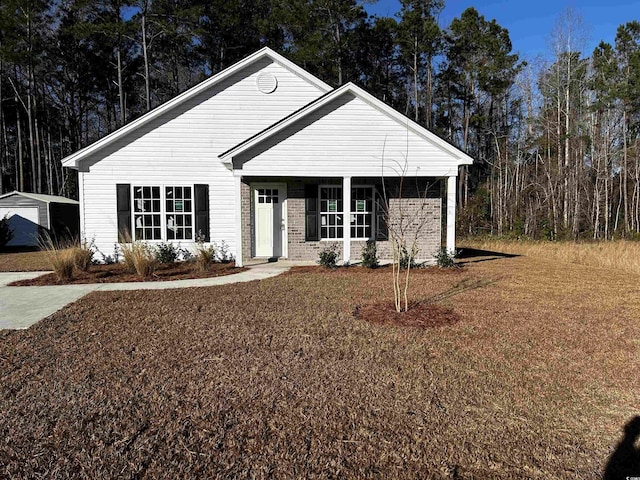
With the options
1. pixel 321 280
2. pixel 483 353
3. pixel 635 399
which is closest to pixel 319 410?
pixel 483 353

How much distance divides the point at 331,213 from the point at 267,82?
4508 mm

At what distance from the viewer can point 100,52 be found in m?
30.6

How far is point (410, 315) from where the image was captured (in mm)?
6133

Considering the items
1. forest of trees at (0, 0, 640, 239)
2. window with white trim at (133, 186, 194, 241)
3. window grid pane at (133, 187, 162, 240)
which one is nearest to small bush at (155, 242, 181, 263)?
window with white trim at (133, 186, 194, 241)

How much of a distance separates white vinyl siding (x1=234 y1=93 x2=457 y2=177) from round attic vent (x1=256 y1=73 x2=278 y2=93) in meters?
2.77

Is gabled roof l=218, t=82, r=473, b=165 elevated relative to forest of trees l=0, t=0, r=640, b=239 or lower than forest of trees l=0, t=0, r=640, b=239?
lower

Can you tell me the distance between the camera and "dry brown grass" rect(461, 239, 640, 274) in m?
13.0

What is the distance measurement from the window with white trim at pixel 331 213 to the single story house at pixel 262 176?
0.10 feet

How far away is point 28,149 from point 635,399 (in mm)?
47509

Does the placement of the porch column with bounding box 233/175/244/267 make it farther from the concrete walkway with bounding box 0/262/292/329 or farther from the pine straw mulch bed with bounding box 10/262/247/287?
the concrete walkway with bounding box 0/262/292/329

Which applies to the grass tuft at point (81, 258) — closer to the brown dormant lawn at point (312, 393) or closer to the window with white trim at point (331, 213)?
the brown dormant lawn at point (312, 393)

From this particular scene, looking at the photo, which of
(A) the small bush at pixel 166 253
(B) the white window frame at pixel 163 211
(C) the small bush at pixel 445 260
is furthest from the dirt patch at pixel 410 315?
(B) the white window frame at pixel 163 211

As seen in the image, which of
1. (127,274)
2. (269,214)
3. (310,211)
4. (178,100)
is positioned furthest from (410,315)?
(178,100)

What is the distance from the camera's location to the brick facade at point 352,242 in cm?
1246
